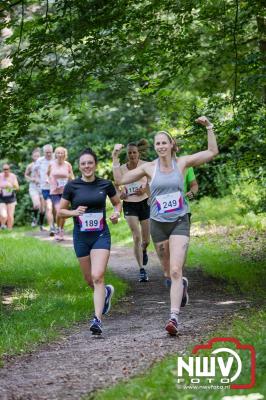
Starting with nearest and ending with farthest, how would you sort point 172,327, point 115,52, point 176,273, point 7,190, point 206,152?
point 172,327, point 176,273, point 206,152, point 115,52, point 7,190

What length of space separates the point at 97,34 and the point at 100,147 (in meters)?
14.6

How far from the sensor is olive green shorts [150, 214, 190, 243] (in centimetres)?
859

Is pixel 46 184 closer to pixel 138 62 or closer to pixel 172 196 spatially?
pixel 138 62

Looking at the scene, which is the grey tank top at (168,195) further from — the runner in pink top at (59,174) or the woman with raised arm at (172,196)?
the runner in pink top at (59,174)

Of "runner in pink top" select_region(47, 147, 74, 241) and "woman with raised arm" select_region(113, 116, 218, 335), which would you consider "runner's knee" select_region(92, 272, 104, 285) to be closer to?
"woman with raised arm" select_region(113, 116, 218, 335)

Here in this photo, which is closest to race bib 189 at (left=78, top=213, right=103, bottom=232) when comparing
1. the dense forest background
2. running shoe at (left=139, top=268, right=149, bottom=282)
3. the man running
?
the dense forest background

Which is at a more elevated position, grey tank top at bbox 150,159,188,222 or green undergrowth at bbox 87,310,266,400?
grey tank top at bbox 150,159,188,222

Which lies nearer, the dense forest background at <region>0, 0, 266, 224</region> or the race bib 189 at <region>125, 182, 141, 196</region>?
the dense forest background at <region>0, 0, 266, 224</region>

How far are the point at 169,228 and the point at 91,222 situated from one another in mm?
914

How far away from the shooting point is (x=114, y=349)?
772cm

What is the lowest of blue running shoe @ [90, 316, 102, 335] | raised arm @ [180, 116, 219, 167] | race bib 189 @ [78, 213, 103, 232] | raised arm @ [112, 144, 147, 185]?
blue running shoe @ [90, 316, 102, 335]

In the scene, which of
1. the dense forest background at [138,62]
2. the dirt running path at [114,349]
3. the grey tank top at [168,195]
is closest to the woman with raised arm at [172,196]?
the grey tank top at [168,195]

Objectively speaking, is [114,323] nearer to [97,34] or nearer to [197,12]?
[97,34]

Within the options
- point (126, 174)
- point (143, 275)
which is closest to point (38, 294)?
point (143, 275)
